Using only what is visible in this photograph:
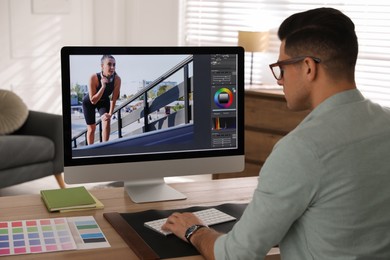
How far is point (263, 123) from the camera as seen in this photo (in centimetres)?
514

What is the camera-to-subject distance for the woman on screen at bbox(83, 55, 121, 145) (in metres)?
2.43

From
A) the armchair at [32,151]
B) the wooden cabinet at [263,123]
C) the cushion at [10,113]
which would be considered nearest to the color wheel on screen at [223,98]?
the wooden cabinet at [263,123]

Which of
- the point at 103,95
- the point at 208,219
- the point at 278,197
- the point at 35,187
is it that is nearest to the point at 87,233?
the point at 208,219

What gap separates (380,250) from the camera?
69.7 inches

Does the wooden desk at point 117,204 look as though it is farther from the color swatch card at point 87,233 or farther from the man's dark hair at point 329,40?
the man's dark hair at point 329,40

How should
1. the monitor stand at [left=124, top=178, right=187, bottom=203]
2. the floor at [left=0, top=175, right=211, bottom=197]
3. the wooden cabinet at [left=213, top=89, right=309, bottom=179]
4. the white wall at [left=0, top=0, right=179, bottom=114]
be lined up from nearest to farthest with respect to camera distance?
the monitor stand at [left=124, top=178, right=187, bottom=203], the wooden cabinet at [left=213, top=89, right=309, bottom=179], the floor at [left=0, top=175, right=211, bottom=197], the white wall at [left=0, top=0, right=179, bottom=114]

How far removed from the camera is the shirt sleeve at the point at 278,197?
1680mm

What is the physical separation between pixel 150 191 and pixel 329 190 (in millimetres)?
1038

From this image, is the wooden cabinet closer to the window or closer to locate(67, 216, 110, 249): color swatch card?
the window

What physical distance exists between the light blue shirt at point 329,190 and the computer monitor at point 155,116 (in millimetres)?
814

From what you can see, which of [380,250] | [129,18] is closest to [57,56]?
[129,18]

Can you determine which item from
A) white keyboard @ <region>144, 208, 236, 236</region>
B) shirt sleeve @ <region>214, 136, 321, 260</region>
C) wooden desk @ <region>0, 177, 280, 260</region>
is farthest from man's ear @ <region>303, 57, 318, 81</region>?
white keyboard @ <region>144, 208, 236, 236</region>

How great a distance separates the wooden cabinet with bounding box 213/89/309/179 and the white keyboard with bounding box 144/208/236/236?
262 cm

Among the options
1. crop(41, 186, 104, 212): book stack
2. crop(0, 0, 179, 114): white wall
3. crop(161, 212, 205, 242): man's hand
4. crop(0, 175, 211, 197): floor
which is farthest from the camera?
crop(0, 0, 179, 114): white wall
